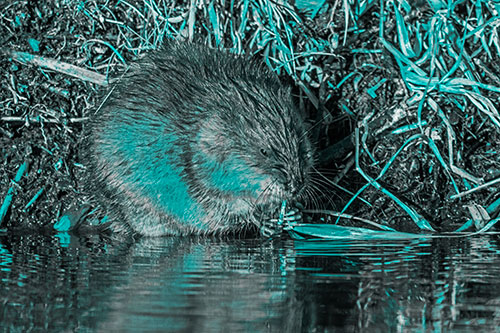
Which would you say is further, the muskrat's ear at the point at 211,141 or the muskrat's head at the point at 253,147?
the muskrat's ear at the point at 211,141

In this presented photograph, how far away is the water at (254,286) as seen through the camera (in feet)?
8.11

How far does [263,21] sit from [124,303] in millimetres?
3173

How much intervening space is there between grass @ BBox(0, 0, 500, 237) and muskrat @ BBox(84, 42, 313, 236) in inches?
14.2

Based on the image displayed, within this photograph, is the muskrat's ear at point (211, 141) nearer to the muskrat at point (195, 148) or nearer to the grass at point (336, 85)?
the muskrat at point (195, 148)

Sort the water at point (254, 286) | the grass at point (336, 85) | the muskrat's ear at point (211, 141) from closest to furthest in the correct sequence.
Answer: the water at point (254, 286) < the muskrat's ear at point (211, 141) < the grass at point (336, 85)

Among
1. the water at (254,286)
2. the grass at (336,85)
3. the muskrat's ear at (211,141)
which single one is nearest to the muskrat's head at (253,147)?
the muskrat's ear at (211,141)

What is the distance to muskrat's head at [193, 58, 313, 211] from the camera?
4.48m

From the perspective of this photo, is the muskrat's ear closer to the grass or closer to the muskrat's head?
the muskrat's head

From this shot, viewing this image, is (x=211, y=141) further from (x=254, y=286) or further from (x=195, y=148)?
(x=254, y=286)

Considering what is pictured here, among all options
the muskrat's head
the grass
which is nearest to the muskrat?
the muskrat's head

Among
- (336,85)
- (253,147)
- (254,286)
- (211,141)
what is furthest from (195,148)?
(254,286)

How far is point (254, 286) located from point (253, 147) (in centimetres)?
160

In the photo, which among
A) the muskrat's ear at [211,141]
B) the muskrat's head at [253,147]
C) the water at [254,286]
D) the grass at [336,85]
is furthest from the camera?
the grass at [336,85]

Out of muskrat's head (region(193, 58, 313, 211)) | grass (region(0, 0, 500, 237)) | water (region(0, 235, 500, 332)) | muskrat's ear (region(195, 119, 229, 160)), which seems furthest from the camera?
grass (region(0, 0, 500, 237))
